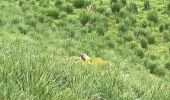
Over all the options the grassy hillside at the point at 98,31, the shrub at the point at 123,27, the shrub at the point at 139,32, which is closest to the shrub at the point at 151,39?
the grassy hillside at the point at 98,31

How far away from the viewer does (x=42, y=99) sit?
3943mm

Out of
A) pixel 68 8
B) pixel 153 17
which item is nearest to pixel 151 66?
pixel 153 17

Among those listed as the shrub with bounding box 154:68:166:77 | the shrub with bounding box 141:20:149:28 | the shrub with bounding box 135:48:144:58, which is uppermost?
the shrub with bounding box 141:20:149:28

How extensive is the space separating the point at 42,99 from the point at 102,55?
26.0 feet

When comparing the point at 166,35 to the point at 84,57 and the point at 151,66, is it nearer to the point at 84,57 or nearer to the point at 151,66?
the point at 151,66

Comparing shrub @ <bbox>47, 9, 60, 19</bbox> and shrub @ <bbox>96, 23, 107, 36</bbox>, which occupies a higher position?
shrub @ <bbox>47, 9, 60, 19</bbox>

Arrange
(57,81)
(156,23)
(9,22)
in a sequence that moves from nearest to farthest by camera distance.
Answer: (57,81) < (9,22) < (156,23)

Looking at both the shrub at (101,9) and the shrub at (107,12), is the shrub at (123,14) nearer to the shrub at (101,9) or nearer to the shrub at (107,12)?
the shrub at (107,12)

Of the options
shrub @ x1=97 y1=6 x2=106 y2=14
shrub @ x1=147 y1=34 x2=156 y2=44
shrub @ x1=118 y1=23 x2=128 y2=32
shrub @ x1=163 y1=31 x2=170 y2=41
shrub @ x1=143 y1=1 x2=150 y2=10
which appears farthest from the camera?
shrub @ x1=143 y1=1 x2=150 y2=10

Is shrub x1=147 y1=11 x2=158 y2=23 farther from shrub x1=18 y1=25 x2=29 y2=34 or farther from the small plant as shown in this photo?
shrub x1=18 y1=25 x2=29 y2=34

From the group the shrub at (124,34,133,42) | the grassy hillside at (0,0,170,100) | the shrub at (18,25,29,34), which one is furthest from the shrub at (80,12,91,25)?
the shrub at (18,25,29,34)

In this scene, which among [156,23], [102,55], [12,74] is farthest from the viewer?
[156,23]

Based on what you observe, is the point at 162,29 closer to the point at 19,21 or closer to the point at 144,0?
the point at 144,0

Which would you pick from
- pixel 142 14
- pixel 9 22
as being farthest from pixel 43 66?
pixel 142 14
